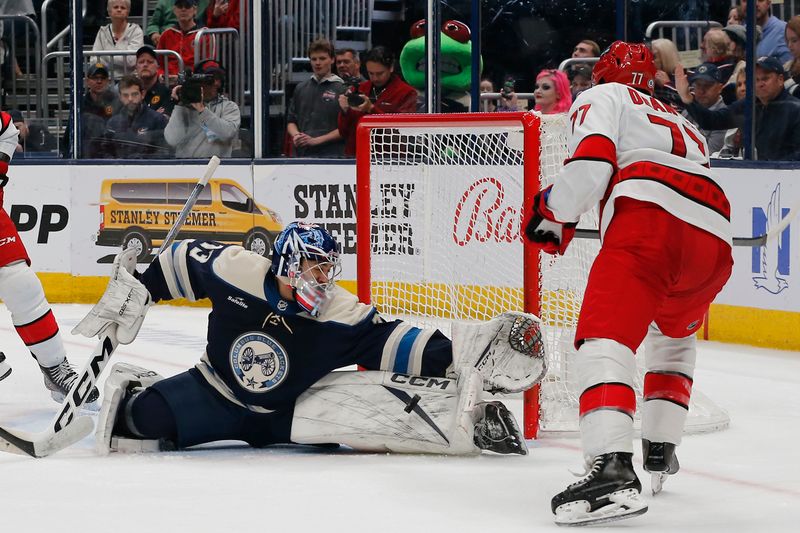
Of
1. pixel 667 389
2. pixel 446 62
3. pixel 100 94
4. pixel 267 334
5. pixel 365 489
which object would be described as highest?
pixel 446 62

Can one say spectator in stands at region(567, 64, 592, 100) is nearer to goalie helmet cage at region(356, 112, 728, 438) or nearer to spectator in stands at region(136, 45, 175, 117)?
goalie helmet cage at region(356, 112, 728, 438)

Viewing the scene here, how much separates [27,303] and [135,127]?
3667 mm

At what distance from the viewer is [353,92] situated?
298 inches

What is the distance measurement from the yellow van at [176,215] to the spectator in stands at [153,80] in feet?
→ 1.68

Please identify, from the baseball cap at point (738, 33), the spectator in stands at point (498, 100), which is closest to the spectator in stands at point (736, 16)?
the baseball cap at point (738, 33)

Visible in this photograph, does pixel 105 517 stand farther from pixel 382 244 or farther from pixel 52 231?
pixel 52 231

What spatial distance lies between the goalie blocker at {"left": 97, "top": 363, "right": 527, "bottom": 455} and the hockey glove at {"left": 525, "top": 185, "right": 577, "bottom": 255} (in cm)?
58

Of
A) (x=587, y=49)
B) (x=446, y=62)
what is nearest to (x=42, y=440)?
(x=587, y=49)

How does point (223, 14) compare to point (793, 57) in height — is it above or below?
above

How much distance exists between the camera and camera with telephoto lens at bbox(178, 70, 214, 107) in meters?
7.92

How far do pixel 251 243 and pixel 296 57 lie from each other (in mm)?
1102

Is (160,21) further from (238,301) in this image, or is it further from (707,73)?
(238,301)

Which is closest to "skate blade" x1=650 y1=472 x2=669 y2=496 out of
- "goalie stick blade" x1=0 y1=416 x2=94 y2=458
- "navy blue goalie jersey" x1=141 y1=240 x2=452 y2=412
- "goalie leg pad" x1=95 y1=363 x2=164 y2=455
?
"navy blue goalie jersey" x1=141 y1=240 x2=452 y2=412

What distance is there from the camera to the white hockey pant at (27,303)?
4.52 metres
